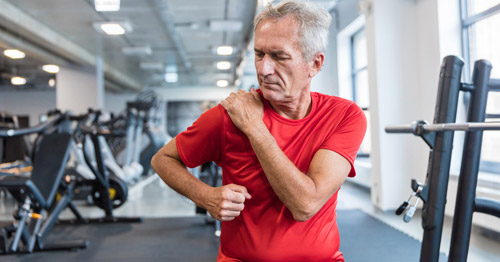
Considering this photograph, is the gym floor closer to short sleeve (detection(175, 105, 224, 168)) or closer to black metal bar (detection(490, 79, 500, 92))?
black metal bar (detection(490, 79, 500, 92))

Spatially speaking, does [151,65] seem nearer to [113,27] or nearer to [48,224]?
[113,27]

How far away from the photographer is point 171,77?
15.0 meters

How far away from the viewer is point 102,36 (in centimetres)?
851

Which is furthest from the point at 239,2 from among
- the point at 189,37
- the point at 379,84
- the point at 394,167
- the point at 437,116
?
the point at 437,116

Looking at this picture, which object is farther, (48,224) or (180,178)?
(48,224)

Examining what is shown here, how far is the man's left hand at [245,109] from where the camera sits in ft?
3.45

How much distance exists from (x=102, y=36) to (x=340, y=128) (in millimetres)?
8338

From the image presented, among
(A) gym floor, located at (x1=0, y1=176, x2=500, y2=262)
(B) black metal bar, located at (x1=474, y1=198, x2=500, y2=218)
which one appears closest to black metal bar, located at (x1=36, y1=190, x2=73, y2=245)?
(A) gym floor, located at (x1=0, y1=176, x2=500, y2=262)

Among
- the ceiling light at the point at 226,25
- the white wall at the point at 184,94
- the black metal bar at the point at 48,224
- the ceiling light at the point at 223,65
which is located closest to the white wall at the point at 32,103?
the white wall at the point at 184,94

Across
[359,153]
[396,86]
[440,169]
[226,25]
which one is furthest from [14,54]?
[440,169]

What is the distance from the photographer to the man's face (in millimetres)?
1053

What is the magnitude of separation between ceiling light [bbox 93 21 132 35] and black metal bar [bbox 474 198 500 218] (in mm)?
7050

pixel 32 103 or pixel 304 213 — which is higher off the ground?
pixel 32 103

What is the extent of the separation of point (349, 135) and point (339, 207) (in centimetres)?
361
